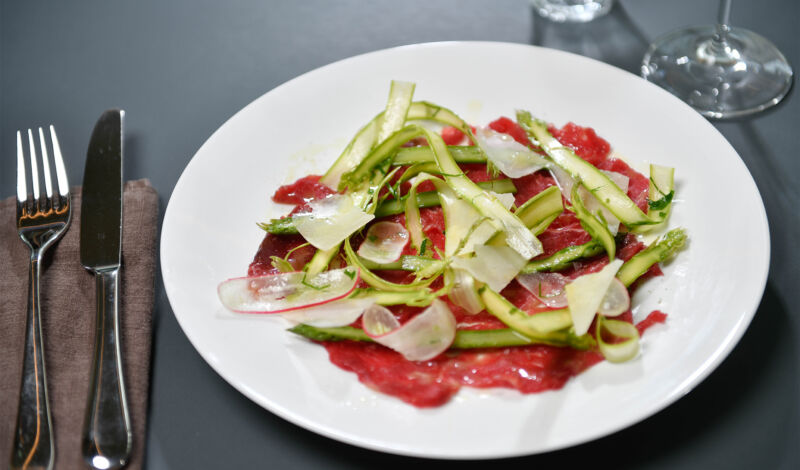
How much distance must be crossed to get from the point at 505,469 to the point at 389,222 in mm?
893

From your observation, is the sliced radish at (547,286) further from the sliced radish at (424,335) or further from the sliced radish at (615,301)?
the sliced radish at (424,335)

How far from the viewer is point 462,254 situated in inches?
89.3

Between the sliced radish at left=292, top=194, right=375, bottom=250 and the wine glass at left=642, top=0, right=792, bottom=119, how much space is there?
152 centimetres

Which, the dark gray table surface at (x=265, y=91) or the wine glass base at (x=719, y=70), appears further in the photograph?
the wine glass base at (x=719, y=70)

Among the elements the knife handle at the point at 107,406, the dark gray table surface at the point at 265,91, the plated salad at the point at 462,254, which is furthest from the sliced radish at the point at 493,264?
the knife handle at the point at 107,406

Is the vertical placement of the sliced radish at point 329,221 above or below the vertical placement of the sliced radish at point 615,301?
above

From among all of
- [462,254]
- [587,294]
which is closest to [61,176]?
[462,254]

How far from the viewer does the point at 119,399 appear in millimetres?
2076

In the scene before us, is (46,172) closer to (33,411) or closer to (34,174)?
(34,174)

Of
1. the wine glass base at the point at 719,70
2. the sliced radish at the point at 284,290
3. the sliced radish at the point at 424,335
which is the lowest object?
the wine glass base at the point at 719,70

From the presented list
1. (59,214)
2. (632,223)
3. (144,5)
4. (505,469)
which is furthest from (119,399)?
(144,5)

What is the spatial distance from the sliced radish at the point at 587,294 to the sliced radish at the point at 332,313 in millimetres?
571

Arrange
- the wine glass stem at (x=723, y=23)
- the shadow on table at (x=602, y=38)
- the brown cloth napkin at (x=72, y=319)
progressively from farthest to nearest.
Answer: the shadow on table at (x=602, y=38)
the wine glass stem at (x=723, y=23)
the brown cloth napkin at (x=72, y=319)

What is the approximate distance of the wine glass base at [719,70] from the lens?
3.04 metres
